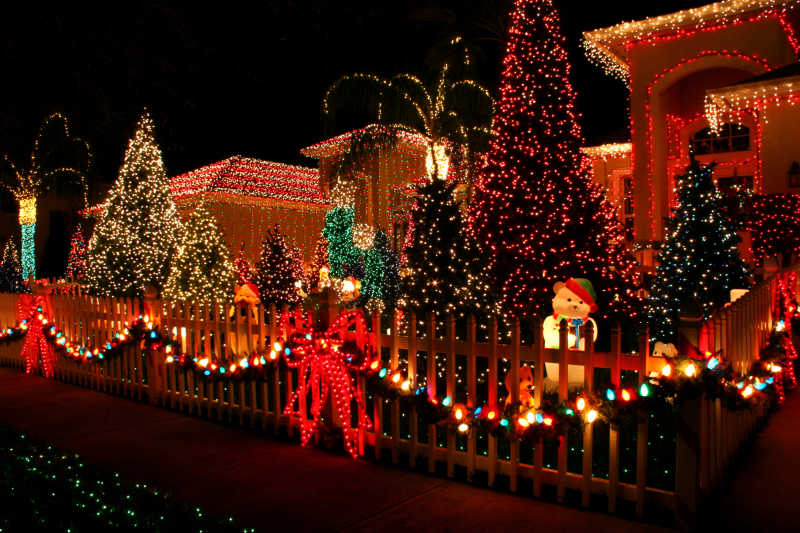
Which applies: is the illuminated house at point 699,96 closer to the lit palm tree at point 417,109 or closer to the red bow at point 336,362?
the lit palm tree at point 417,109

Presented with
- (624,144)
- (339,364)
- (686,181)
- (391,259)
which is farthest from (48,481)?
(624,144)

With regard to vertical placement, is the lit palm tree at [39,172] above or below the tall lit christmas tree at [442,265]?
above

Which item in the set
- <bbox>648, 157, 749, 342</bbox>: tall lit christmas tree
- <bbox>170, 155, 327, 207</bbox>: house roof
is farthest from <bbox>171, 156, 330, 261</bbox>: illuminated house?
<bbox>648, 157, 749, 342</bbox>: tall lit christmas tree

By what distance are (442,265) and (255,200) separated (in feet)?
56.9

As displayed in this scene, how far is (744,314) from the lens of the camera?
4.85m

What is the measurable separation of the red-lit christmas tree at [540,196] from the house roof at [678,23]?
620 centimetres

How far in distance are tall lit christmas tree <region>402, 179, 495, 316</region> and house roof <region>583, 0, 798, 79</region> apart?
9.20 m

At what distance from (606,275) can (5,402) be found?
8897 mm

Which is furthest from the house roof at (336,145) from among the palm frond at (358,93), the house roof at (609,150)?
the house roof at (609,150)

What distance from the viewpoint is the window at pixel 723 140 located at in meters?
15.7

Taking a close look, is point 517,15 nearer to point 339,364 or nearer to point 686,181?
point 686,181

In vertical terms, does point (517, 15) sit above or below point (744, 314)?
above

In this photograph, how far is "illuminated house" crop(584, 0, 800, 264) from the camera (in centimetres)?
1326

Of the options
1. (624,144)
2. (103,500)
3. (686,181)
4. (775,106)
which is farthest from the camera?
(624,144)
